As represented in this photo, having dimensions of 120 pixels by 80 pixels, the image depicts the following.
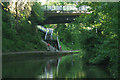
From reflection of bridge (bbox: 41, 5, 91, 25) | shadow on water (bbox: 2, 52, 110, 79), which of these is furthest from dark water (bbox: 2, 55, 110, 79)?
reflection of bridge (bbox: 41, 5, 91, 25)

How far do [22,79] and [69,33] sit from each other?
55.0 meters

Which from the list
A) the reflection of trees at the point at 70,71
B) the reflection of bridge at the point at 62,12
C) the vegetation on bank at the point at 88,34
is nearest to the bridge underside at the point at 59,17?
the reflection of bridge at the point at 62,12

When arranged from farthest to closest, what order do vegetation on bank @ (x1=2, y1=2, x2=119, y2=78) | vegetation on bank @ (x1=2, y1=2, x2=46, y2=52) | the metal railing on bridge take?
the metal railing on bridge
vegetation on bank @ (x1=2, y1=2, x2=46, y2=52)
vegetation on bank @ (x1=2, y1=2, x2=119, y2=78)

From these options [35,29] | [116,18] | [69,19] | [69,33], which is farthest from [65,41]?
[116,18]

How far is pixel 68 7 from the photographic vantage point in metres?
51.4

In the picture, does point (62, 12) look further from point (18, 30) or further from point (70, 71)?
point (70, 71)

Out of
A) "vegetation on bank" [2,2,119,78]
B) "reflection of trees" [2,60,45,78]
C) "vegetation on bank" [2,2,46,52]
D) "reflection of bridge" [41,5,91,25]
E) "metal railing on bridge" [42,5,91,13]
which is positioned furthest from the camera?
"metal railing on bridge" [42,5,91,13]

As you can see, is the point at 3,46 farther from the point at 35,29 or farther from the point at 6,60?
the point at 35,29

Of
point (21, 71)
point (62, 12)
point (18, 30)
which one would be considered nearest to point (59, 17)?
point (62, 12)

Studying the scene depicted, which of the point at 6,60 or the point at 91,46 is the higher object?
the point at 91,46

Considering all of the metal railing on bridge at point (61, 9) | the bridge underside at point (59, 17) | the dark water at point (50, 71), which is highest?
the metal railing on bridge at point (61, 9)

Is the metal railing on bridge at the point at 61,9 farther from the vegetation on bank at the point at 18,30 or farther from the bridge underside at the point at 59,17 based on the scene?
the vegetation on bank at the point at 18,30

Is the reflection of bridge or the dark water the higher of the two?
the reflection of bridge

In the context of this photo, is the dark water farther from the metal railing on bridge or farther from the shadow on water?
the metal railing on bridge
